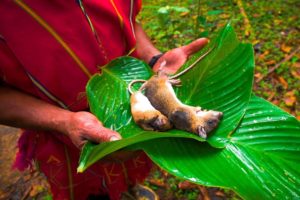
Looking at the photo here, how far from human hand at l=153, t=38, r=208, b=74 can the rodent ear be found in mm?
319

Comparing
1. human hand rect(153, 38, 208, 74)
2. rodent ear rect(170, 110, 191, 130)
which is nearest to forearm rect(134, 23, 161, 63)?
human hand rect(153, 38, 208, 74)

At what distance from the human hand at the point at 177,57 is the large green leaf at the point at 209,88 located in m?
0.19

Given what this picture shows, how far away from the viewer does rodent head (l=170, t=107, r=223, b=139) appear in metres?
1.17

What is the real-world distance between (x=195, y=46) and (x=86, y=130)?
69cm

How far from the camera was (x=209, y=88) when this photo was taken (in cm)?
129

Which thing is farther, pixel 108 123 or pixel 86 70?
pixel 86 70

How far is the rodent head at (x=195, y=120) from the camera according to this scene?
1.17 meters

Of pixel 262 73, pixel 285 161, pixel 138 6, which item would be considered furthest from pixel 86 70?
pixel 262 73

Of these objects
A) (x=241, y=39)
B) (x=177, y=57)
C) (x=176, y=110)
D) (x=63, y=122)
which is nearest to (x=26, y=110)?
(x=63, y=122)

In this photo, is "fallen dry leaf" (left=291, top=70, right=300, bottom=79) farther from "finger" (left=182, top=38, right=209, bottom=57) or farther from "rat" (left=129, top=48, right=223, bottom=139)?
"rat" (left=129, top=48, right=223, bottom=139)

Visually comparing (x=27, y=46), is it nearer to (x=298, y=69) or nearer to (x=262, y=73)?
(x=262, y=73)

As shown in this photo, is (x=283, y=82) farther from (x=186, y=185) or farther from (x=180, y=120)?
(x=180, y=120)

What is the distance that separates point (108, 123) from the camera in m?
1.27

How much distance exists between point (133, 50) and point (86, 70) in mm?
273
